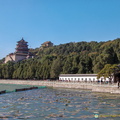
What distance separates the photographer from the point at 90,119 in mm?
17422

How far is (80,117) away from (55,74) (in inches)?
1960

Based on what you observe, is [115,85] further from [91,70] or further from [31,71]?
[31,71]

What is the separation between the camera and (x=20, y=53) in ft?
440

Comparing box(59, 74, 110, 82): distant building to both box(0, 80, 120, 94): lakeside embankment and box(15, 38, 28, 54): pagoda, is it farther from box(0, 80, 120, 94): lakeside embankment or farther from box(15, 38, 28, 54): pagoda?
box(15, 38, 28, 54): pagoda

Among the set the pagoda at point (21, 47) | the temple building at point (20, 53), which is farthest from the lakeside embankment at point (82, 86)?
the pagoda at point (21, 47)

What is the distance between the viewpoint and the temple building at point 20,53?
130 m

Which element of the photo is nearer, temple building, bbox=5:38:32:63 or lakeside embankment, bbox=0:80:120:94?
lakeside embankment, bbox=0:80:120:94

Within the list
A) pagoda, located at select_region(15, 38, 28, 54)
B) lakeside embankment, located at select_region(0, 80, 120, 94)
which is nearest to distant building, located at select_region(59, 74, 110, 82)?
lakeside embankment, located at select_region(0, 80, 120, 94)

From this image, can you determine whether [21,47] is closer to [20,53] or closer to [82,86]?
[20,53]

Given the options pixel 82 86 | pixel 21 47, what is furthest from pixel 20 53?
pixel 82 86

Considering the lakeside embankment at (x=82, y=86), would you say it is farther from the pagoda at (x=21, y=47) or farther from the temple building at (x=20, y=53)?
the pagoda at (x=21, y=47)

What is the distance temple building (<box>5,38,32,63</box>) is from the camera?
12950 centimetres

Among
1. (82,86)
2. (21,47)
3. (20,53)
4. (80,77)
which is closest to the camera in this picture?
(82,86)

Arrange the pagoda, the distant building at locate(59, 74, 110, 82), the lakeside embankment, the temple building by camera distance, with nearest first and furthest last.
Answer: the lakeside embankment → the distant building at locate(59, 74, 110, 82) → the temple building → the pagoda
